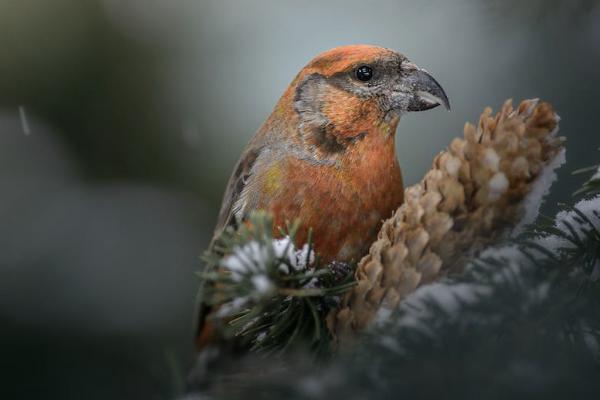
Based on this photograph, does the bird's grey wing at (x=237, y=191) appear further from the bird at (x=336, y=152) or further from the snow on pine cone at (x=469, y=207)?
the snow on pine cone at (x=469, y=207)

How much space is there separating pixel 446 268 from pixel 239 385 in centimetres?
56

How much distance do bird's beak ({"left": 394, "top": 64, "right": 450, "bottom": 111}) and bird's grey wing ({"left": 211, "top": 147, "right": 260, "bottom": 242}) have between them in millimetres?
691

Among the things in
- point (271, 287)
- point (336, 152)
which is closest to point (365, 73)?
point (336, 152)

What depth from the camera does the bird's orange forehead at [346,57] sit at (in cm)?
255

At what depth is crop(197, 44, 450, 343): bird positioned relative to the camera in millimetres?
2195

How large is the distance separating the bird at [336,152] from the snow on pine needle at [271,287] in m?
0.66

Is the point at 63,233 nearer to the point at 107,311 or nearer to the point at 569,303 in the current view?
the point at 107,311

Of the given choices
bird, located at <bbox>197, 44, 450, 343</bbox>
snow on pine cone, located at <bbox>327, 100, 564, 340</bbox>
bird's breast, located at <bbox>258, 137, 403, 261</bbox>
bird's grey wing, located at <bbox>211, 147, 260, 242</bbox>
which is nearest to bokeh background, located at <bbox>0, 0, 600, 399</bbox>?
bird, located at <bbox>197, 44, 450, 343</bbox>

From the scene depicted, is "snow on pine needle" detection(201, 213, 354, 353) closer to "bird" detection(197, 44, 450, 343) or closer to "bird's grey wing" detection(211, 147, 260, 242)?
"bird" detection(197, 44, 450, 343)

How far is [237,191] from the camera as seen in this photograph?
2707 mm

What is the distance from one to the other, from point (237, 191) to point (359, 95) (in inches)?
26.7

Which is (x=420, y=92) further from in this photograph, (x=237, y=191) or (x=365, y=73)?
(x=237, y=191)

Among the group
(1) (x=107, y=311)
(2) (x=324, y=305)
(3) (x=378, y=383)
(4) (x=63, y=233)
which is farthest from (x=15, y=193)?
(3) (x=378, y=383)

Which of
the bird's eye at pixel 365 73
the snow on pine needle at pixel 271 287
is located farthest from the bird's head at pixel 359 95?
the snow on pine needle at pixel 271 287
